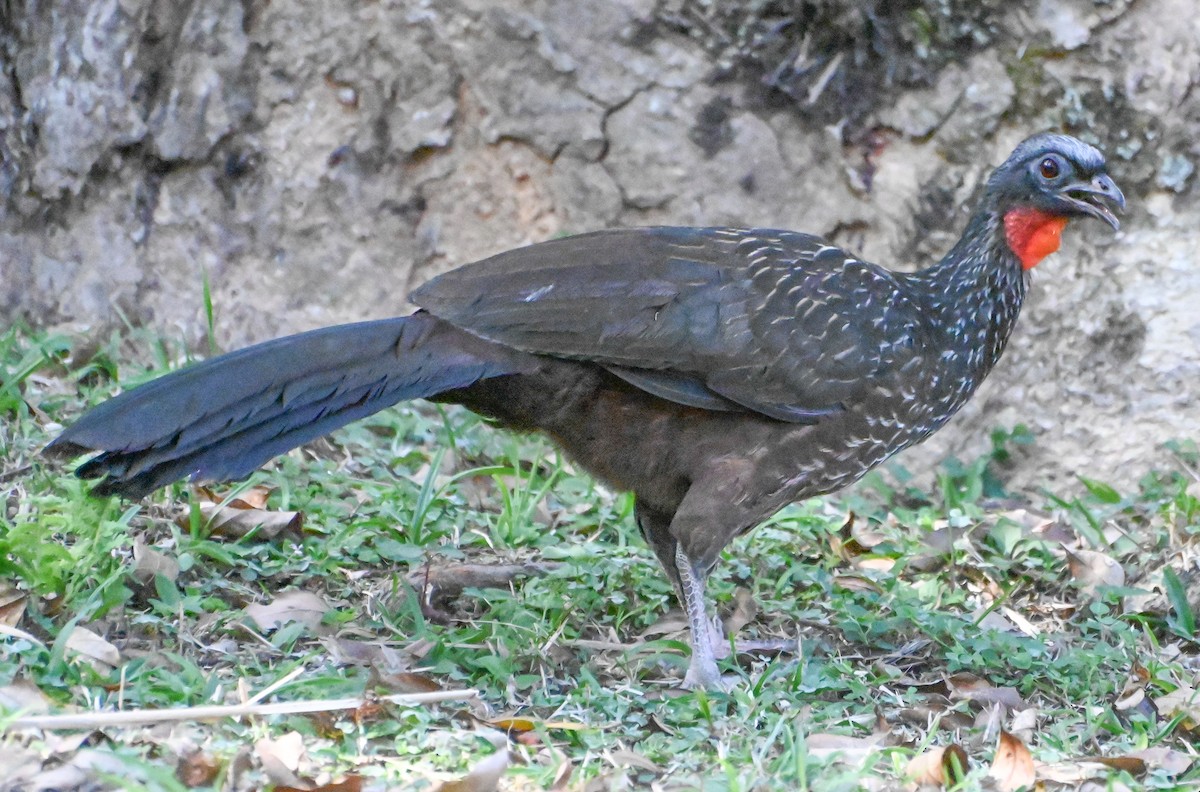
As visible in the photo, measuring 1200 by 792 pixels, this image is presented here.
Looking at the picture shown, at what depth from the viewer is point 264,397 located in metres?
A: 3.22

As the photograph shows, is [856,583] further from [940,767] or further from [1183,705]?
[940,767]

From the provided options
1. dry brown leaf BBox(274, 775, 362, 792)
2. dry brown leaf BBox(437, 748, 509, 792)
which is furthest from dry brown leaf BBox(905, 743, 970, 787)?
dry brown leaf BBox(274, 775, 362, 792)

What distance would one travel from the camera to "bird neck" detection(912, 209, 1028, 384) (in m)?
3.97

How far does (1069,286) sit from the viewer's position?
17.9 ft

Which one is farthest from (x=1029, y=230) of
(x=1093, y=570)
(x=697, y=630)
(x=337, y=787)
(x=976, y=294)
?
(x=337, y=787)

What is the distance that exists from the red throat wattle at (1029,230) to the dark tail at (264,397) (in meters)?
1.64

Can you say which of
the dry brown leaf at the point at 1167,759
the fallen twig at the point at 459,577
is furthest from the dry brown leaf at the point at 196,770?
the dry brown leaf at the point at 1167,759

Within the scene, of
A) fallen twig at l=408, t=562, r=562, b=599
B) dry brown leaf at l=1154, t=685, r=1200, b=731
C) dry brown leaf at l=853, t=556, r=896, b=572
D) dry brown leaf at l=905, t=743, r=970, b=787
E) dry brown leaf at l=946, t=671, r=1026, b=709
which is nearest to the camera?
dry brown leaf at l=905, t=743, r=970, b=787

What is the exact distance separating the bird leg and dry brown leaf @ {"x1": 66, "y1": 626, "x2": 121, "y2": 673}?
1450mm

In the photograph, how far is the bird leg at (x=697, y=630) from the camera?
3.53m

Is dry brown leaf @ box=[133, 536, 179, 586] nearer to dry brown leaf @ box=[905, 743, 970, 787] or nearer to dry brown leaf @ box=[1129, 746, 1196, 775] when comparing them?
dry brown leaf @ box=[905, 743, 970, 787]

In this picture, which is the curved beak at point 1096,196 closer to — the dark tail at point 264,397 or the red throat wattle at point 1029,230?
the red throat wattle at point 1029,230

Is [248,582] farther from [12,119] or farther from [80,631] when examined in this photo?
[12,119]

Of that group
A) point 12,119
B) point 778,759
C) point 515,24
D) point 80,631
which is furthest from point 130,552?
point 515,24
